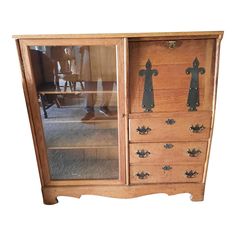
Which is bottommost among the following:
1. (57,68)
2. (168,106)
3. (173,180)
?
(173,180)

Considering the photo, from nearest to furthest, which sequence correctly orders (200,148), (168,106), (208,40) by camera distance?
(208,40) → (168,106) → (200,148)

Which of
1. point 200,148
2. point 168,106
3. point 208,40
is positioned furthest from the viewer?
point 200,148

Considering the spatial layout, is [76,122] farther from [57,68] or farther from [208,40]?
[208,40]

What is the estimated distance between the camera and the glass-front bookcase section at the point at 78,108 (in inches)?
61.3

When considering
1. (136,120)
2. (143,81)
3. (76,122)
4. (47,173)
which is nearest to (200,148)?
(136,120)

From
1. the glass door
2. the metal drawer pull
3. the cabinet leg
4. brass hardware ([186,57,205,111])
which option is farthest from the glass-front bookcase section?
the cabinet leg

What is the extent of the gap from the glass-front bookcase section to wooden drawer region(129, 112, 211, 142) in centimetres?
19

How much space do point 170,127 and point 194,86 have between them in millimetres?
345

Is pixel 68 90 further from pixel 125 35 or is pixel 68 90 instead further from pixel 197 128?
pixel 197 128

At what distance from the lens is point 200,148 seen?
1.72m

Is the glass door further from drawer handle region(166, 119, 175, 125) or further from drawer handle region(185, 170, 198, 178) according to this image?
drawer handle region(185, 170, 198, 178)

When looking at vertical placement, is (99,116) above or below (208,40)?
below

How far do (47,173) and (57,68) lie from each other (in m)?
0.86

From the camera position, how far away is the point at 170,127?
1646 millimetres
